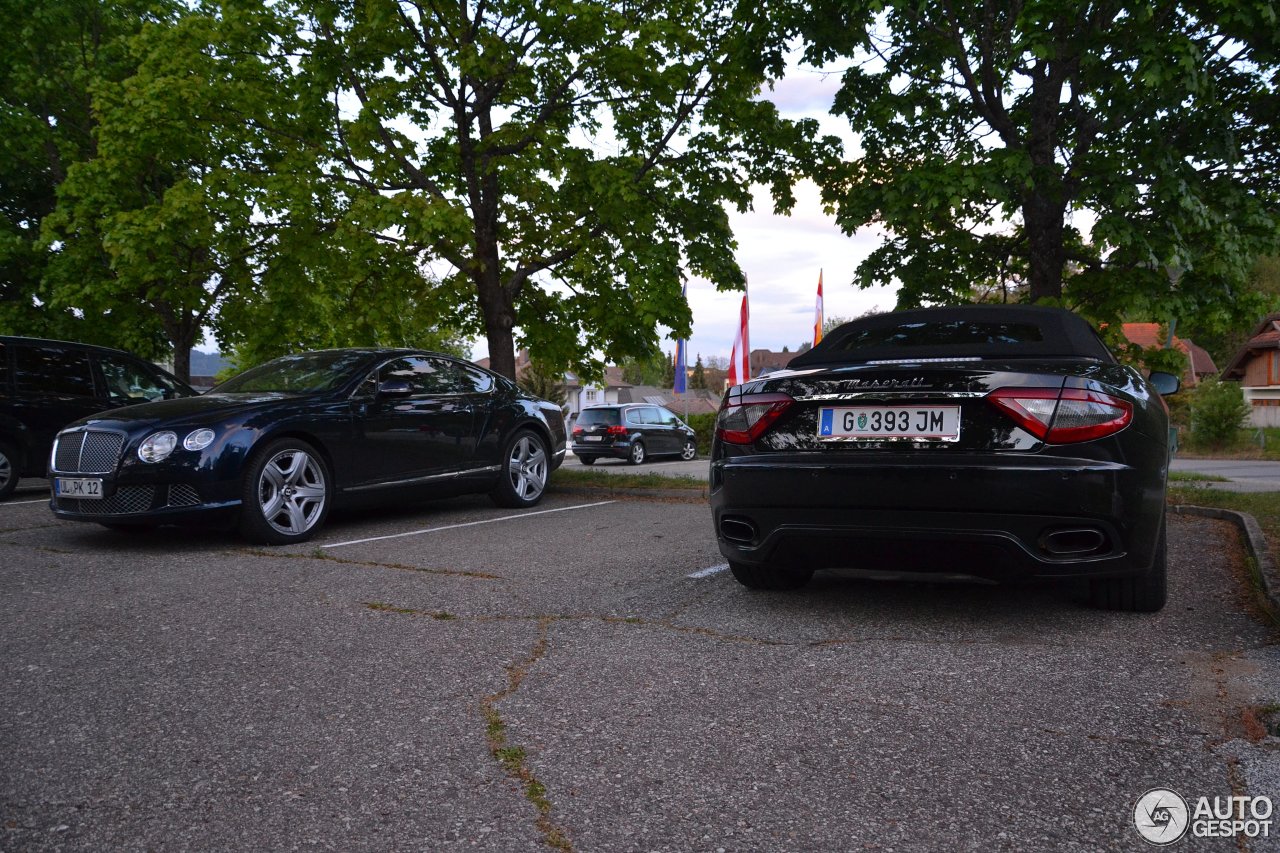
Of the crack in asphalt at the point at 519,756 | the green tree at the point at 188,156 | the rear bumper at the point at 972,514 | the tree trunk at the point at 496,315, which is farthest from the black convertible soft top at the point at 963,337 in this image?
the green tree at the point at 188,156

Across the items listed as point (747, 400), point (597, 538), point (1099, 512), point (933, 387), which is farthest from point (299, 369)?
point (1099, 512)

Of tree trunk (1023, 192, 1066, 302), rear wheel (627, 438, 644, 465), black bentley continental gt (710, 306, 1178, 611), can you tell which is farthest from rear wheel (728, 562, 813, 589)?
rear wheel (627, 438, 644, 465)

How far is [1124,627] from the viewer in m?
4.32

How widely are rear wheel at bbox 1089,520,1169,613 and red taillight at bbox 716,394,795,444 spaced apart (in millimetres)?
1587

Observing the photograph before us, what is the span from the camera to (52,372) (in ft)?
35.5

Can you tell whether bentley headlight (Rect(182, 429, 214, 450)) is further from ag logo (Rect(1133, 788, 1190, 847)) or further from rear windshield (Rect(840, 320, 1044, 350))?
ag logo (Rect(1133, 788, 1190, 847))

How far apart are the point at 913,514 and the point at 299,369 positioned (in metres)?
5.93

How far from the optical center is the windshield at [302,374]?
801cm

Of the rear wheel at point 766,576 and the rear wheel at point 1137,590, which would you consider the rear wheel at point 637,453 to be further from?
the rear wheel at point 1137,590

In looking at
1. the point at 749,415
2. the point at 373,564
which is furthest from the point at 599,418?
the point at 749,415

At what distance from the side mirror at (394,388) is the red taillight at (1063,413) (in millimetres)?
5529

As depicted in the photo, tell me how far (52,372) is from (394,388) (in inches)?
194

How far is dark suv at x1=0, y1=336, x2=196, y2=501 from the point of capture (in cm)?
1043

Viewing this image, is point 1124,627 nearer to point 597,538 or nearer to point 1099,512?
point 1099,512
